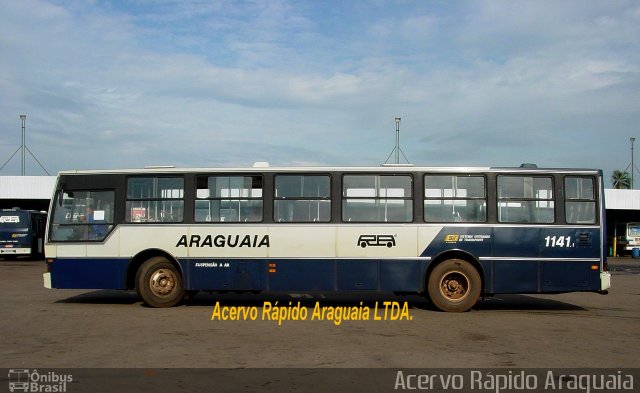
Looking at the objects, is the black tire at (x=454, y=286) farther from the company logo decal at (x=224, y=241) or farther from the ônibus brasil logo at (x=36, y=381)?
the ônibus brasil logo at (x=36, y=381)

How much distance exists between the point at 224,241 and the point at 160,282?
169cm

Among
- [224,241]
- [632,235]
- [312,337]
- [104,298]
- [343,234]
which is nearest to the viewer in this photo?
[312,337]

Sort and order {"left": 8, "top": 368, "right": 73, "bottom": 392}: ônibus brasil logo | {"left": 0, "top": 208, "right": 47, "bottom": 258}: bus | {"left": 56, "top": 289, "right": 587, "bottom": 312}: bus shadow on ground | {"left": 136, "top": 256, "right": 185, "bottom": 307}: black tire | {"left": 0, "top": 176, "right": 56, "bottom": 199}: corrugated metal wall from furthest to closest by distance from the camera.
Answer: {"left": 0, "top": 176, "right": 56, "bottom": 199}: corrugated metal wall < {"left": 0, "top": 208, "right": 47, "bottom": 258}: bus < {"left": 56, "top": 289, "right": 587, "bottom": 312}: bus shadow on ground < {"left": 136, "top": 256, "right": 185, "bottom": 307}: black tire < {"left": 8, "top": 368, "right": 73, "bottom": 392}: ônibus brasil logo

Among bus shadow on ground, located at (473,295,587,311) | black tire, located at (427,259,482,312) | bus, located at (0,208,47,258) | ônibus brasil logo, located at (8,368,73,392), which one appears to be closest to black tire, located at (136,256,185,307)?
black tire, located at (427,259,482,312)

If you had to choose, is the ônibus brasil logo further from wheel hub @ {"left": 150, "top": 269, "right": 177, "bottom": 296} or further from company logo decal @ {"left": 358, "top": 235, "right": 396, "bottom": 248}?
company logo decal @ {"left": 358, "top": 235, "right": 396, "bottom": 248}

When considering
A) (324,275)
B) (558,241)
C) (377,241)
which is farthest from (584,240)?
(324,275)

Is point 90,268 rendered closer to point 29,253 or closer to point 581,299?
point 581,299

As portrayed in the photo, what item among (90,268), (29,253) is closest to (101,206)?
(90,268)

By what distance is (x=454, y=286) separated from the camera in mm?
13383

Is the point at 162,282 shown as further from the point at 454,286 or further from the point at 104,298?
the point at 454,286

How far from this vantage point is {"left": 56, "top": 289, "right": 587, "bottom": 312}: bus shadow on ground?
569 inches

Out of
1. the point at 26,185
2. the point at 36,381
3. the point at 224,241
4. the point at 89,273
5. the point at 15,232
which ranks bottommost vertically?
the point at 36,381

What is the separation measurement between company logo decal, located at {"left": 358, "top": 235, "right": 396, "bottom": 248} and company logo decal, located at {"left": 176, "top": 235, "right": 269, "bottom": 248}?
6.68 ft

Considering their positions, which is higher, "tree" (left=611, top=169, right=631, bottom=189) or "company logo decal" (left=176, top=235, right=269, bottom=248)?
"tree" (left=611, top=169, right=631, bottom=189)
